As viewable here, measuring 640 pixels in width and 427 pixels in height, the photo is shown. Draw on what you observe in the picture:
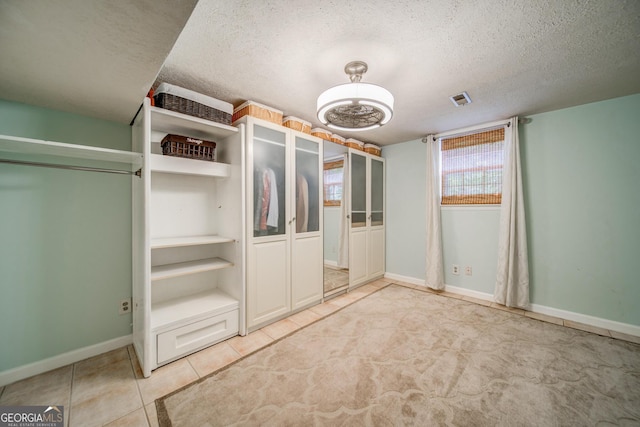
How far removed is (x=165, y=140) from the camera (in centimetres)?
195

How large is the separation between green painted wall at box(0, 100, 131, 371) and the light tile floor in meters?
0.21

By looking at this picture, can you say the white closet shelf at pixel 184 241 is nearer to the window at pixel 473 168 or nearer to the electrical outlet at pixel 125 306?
the electrical outlet at pixel 125 306

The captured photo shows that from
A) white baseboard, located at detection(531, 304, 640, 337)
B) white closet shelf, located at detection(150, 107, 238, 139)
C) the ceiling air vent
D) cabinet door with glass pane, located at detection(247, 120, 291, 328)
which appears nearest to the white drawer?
cabinet door with glass pane, located at detection(247, 120, 291, 328)

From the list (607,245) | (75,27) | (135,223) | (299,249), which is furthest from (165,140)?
(607,245)

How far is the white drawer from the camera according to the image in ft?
5.82

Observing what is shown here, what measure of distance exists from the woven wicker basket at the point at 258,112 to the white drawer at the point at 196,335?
6.45ft

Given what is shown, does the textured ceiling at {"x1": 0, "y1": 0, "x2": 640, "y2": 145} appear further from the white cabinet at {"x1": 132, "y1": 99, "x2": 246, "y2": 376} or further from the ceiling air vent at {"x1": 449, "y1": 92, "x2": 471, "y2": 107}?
the white cabinet at {"x1": 132, "y1": 99, "x2": 246, "y2": 376}

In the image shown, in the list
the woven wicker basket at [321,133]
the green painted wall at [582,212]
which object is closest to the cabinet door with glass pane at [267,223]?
the woven wicker basket at [321,133]

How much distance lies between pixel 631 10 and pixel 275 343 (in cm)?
330

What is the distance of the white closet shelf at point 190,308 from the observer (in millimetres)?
1823

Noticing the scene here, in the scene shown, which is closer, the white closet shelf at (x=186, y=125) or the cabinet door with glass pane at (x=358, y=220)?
the white closet shelf at (x=186, y=125)

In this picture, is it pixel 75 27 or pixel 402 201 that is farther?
pixel 402 201

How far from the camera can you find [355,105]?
5.70ft

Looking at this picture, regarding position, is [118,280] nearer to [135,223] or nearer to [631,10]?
[135,223]
